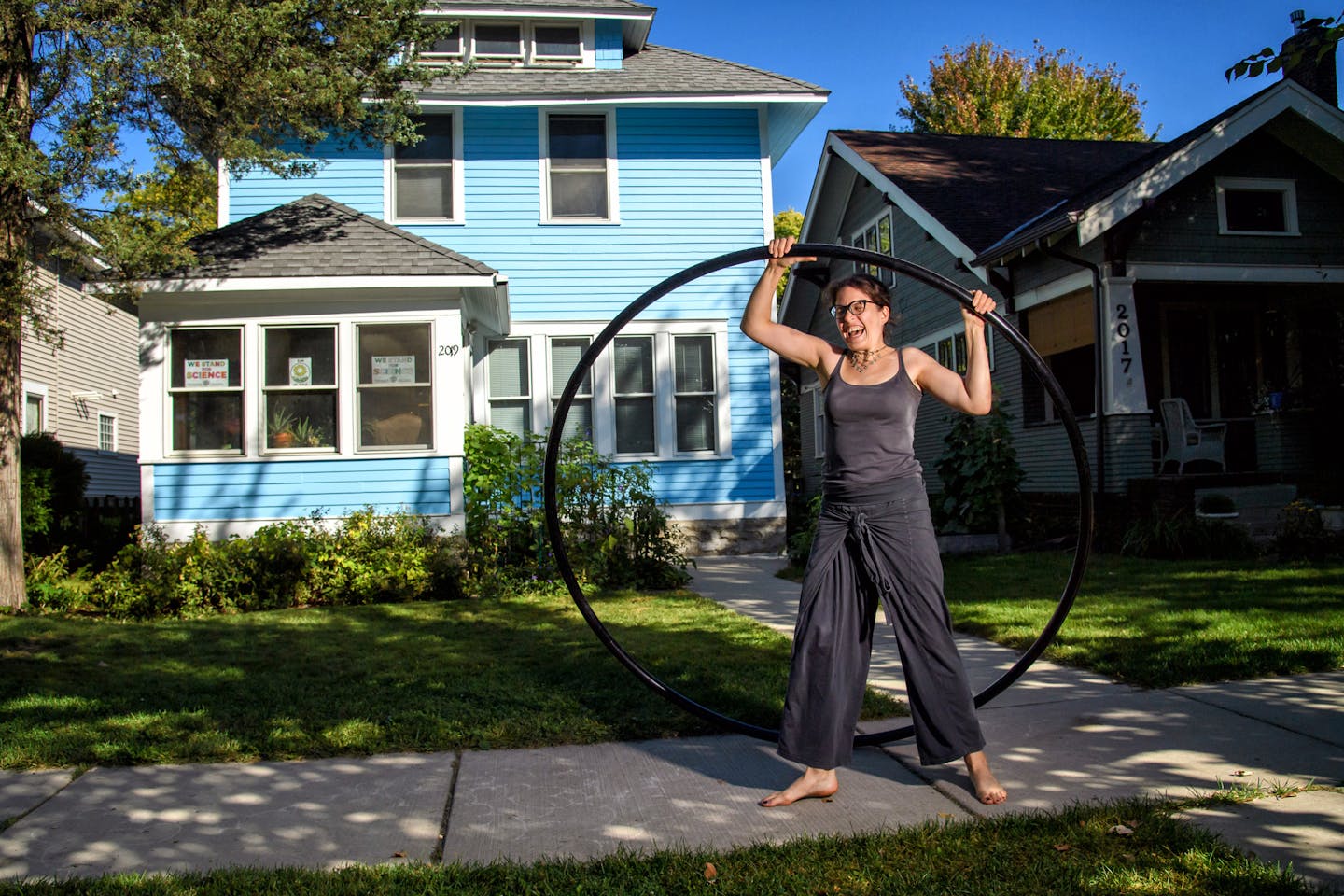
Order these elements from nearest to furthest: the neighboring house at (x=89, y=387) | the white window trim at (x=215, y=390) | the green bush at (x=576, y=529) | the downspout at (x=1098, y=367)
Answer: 1. the green bush at (x=576, y=529)
2. the white window trim at (x=215, y=390)
3. the downspout at (x=1098, y=367)
4. the neighboring house at (x=89, y=387)

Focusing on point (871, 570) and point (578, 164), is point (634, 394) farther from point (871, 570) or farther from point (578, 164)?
point (871, 570)

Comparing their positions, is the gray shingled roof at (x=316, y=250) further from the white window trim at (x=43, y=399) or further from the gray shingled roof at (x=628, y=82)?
the white window trim at (x=43, y=399)

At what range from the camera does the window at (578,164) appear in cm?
1391

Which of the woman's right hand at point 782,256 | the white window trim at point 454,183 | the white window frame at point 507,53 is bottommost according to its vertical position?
the woman's right hand at point 782,256

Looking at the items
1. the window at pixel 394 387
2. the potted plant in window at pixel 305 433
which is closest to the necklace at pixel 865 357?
the window at pixel 394 387

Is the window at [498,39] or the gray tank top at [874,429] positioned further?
the window at [498,39]

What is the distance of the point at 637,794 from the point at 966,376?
1.87 meters

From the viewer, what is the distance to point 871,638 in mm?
3434

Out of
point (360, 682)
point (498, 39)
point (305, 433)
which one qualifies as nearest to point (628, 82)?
point (498, 39)

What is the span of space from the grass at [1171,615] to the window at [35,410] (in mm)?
14829

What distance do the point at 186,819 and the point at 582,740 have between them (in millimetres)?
1536

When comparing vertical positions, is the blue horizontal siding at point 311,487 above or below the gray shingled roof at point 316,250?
below

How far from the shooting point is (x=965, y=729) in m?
3.37

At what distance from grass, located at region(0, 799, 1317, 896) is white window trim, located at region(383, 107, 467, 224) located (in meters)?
11.7
